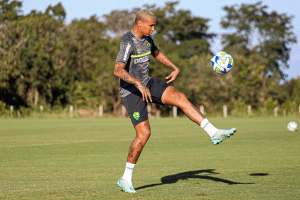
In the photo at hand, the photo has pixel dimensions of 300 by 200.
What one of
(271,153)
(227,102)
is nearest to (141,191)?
(271,153)

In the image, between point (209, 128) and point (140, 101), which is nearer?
point (209, 128)

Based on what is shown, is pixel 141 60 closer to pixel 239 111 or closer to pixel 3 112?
pixel 3 112

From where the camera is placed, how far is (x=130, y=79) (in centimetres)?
584

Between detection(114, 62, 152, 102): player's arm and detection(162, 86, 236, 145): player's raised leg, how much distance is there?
0.39m

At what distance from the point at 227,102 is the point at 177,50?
45.1 feet

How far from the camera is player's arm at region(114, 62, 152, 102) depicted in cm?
572

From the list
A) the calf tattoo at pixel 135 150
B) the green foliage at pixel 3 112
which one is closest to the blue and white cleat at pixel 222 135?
the calf tattoo at pixel 135 150

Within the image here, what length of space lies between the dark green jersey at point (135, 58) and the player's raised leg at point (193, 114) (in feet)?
1.30

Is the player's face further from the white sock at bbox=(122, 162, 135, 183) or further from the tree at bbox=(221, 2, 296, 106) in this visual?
the tree at bbox=(221, 2, 296, 106)

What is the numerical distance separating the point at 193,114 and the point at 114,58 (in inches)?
1919

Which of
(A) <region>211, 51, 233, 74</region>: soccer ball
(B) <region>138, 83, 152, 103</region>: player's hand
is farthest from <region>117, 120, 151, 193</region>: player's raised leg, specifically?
(A) <region>211, 51, 233, 74</region>: soccer ball

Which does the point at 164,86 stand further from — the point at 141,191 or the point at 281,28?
the point at 281,28

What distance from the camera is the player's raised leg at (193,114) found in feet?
18.8

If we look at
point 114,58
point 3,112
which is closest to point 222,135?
point 3,112
